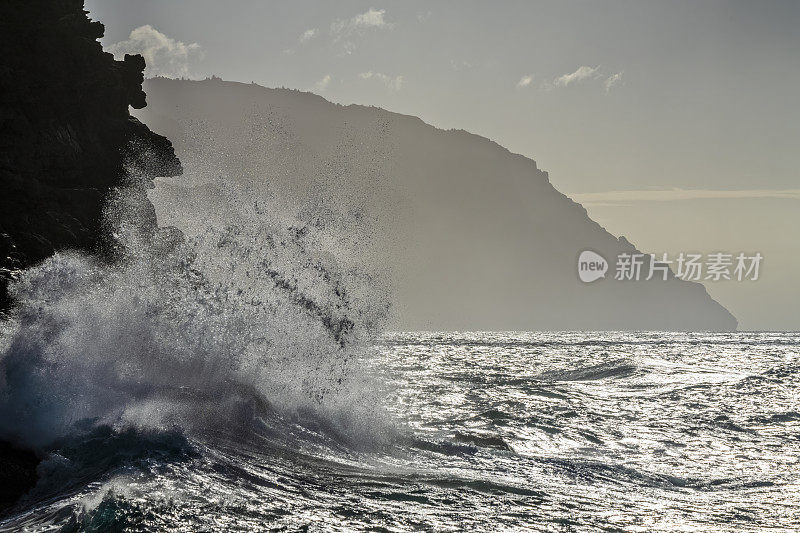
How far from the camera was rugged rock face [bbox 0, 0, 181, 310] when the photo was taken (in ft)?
67.2

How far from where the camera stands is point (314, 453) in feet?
33.5

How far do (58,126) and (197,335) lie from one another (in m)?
15.7

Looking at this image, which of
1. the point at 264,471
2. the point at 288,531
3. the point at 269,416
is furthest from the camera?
the point at 269,416

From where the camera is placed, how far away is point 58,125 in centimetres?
2355

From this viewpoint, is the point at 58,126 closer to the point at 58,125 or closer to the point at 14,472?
the point at 58,125

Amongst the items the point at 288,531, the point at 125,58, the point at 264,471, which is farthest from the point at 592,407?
the point at 125,58

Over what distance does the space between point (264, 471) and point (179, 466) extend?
1.17 metres

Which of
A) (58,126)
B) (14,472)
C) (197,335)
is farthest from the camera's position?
(58,126)

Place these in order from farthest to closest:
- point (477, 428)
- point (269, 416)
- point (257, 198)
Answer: point (257, 198) < point (477, 428) < point (269, 416)

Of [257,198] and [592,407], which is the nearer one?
[257,198]

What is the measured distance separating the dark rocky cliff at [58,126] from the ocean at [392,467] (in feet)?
31.8

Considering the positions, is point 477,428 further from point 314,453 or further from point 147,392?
point 147,392

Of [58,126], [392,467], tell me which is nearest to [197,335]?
[392,467]

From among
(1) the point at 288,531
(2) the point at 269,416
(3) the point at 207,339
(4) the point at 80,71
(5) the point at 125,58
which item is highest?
(5) the point at 125,58
